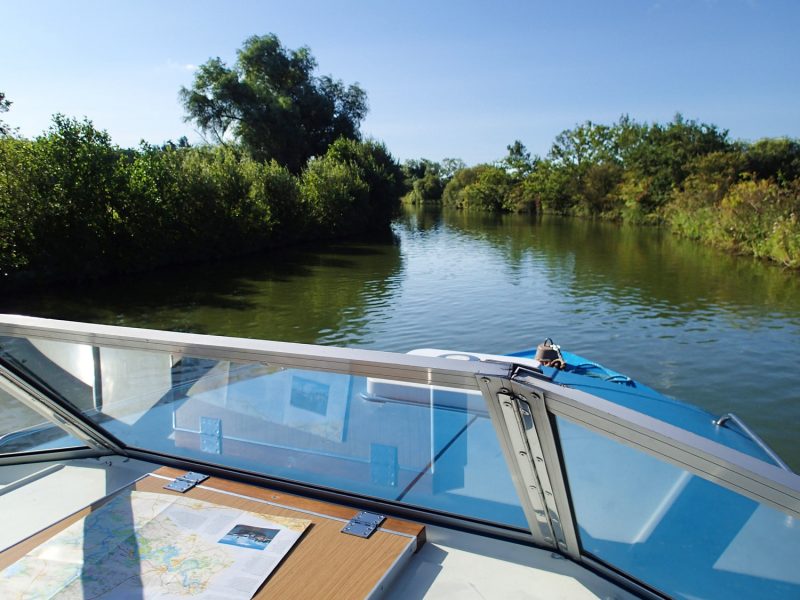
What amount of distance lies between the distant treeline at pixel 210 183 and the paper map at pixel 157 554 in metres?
15.9

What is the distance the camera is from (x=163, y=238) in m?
19.5

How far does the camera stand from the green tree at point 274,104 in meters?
34.9

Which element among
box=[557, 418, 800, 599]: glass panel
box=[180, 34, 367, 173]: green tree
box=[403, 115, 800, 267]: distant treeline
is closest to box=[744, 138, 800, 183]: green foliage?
box=[403, 115, 800, 267]: distant treeline

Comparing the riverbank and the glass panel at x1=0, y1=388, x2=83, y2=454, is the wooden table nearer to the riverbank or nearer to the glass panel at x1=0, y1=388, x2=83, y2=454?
the glass panel at x1=0, y1=388, x2=83, y2=454

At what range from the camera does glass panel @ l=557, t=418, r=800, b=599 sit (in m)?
1.16

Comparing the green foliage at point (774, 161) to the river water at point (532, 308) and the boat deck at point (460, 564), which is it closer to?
the river water at point (532, 308)

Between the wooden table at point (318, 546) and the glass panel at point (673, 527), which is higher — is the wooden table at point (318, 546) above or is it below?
below

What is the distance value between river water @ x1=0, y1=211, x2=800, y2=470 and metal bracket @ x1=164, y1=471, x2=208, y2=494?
6.23 metres

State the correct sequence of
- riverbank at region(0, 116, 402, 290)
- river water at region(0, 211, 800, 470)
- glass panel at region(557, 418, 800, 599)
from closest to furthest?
glass panel at region(557, 418, 800, 599) < river water at region(0, 211, 800, 470) < riverbank at region(0, 116, 402, 290)

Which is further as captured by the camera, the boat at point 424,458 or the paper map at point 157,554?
the paper map at point 157,554

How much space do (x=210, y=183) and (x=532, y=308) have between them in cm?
1384

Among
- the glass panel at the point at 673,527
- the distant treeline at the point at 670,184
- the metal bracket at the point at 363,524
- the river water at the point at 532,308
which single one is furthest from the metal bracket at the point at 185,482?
the distant treeline at the point at 670,184

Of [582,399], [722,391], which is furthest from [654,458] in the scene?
[722,391]

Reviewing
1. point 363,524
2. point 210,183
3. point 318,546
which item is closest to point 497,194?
point 210,183
